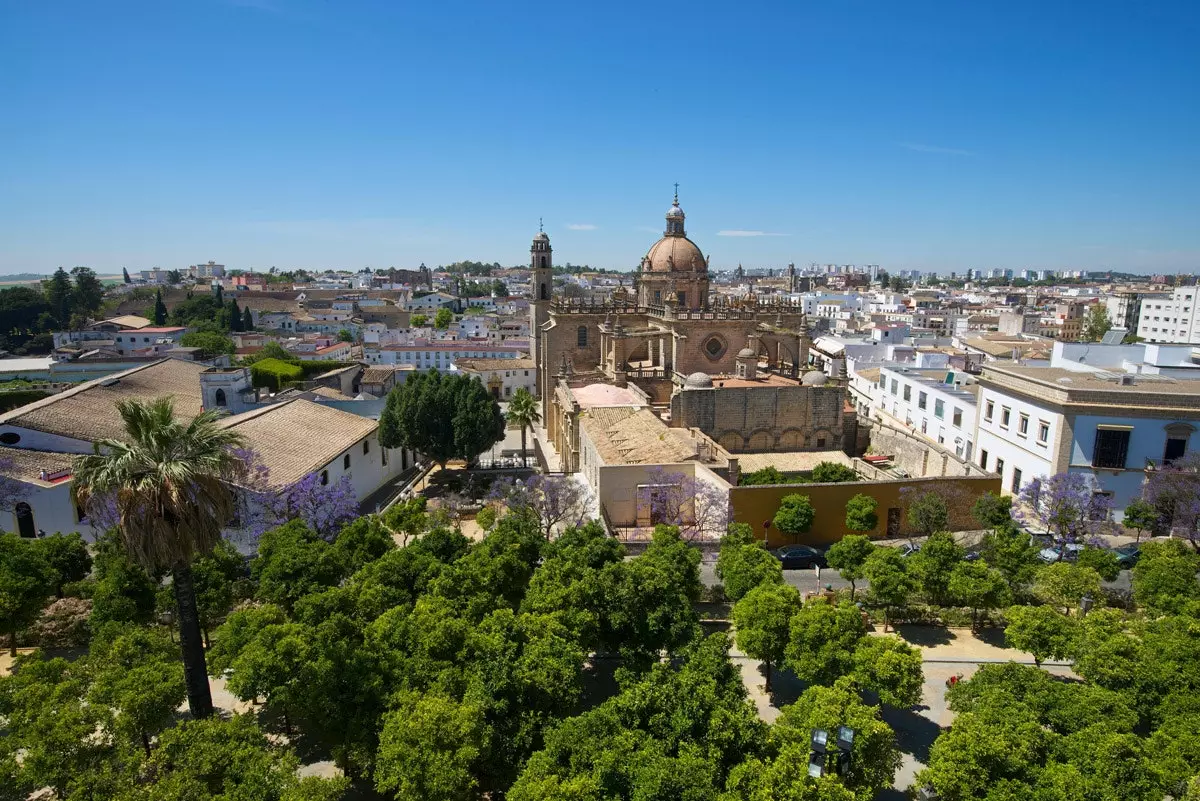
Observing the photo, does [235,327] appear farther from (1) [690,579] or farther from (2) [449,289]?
(1) [690,579]

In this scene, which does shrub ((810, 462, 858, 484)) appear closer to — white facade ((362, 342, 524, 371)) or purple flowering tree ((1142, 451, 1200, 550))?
purple flowering tree ((1142, 451, 1200, 550))

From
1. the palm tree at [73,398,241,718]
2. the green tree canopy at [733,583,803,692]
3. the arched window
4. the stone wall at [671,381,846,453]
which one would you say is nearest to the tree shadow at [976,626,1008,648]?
the green tree canopy at [733,583,803,692]

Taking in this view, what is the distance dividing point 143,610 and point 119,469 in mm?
7284

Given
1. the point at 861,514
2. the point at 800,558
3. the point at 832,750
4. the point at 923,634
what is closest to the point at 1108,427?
the point at 861,514

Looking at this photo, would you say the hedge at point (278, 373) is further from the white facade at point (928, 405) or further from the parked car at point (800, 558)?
the white facade at point (928, 405)

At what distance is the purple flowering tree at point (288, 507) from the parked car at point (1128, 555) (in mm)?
26370

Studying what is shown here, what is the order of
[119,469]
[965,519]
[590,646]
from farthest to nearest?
[965,519] → [590,646] → [119,469]

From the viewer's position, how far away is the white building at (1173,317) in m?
81.7

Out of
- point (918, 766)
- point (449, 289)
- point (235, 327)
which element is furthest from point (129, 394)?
point (449, 289)

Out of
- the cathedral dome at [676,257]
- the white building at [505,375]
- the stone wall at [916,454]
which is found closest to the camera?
the stone wall at [916,454]

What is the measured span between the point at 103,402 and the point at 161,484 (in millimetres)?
28325

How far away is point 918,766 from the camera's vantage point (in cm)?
1454

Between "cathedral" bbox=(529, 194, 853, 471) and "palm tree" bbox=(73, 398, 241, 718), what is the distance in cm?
2229

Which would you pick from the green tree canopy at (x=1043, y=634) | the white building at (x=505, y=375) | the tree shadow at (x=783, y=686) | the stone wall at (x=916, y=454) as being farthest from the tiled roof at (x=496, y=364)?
the green tree canopy at (x=1043, y=634)
